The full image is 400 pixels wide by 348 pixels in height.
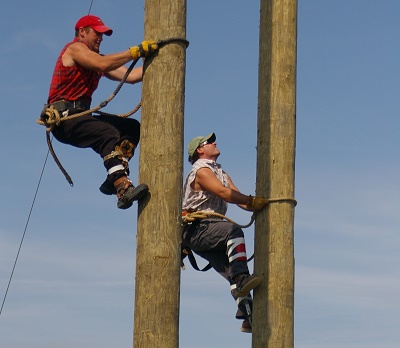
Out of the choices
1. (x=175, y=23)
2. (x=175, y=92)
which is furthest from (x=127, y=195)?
(x=175, y=23)

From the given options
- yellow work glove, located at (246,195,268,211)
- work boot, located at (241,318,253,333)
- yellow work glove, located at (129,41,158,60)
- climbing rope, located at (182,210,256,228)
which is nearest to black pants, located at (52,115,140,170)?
yellow work glove, located at (129,41,158,60)

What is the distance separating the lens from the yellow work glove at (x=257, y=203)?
20.3ft

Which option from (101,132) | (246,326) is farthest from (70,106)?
(246,326)

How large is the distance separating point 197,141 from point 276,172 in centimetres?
118

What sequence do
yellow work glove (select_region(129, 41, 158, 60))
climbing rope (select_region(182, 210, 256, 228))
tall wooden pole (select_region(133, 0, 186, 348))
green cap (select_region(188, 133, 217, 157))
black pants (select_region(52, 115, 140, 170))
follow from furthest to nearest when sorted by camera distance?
green cap (select_region(188, 133, 217, 157)) < climbing rope (select_region(182, 210, 256, 228)) < black pants (select_region(52, 115, 140, 170)) < yellow work glove (select_region(129, 41, 158, 60)) < tall wooden pole (select_region(133, 0, 186, 348))

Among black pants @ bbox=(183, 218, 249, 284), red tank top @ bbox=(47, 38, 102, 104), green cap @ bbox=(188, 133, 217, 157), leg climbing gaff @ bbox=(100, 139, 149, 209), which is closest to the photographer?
leg climbing gaff @ bbox=(100, 139, 149, 209)

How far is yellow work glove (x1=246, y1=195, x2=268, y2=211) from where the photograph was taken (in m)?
6.20

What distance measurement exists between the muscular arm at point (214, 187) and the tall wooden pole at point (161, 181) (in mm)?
1486

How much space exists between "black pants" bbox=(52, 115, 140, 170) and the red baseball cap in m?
0.53

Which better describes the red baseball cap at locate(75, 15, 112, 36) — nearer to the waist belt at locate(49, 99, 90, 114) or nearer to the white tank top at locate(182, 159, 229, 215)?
the waist belt at locate(49, 99, 90, 114)

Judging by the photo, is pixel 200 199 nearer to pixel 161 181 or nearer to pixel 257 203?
pixel 257 203

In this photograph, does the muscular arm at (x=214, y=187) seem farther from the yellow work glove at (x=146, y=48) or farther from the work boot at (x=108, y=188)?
the yellow work glove at (x=146, y=48)

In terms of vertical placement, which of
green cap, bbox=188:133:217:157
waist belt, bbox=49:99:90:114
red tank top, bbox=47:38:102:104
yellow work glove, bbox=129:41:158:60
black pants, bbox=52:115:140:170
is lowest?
black pants, bbox=52:115:140:170

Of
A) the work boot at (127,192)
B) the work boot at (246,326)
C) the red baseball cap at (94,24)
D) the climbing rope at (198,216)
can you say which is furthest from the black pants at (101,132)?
the work boot at (246,326)
